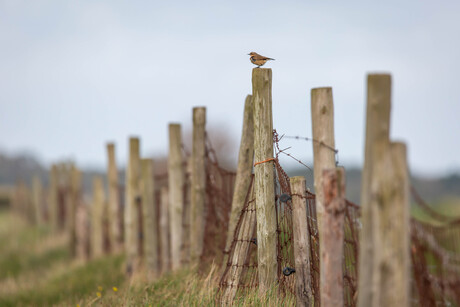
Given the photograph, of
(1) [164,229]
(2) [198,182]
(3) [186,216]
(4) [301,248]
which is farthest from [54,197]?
(4) [301,248]

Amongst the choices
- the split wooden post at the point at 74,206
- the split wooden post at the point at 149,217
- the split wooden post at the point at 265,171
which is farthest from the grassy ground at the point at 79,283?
the split wooden post at the point at 149,217

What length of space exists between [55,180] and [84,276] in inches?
310

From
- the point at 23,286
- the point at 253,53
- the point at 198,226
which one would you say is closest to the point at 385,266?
the point at 253,53

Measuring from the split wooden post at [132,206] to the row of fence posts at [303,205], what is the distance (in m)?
0.02

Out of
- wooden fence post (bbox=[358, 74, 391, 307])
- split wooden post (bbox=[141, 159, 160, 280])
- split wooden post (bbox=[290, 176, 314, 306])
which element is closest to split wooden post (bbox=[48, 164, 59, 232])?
split wooden post (bbox=[141, 159, 160, 280])

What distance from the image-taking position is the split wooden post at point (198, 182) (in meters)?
6.60

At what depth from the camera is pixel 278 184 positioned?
16.5ft

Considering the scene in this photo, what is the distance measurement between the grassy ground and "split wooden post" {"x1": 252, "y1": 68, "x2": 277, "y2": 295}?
0.94 ft

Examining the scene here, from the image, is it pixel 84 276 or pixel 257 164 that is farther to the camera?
pixel 84 276

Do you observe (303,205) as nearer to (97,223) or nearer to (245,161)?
(245,161)

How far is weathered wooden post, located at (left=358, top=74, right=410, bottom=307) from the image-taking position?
3031mm

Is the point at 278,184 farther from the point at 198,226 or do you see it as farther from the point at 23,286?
the point at 23,286

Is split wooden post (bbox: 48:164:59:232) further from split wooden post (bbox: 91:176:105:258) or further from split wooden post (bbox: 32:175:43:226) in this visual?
split wooden post (bbox: 91:176:105:258)

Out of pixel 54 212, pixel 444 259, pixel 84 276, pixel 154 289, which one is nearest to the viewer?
pixel 154 289
